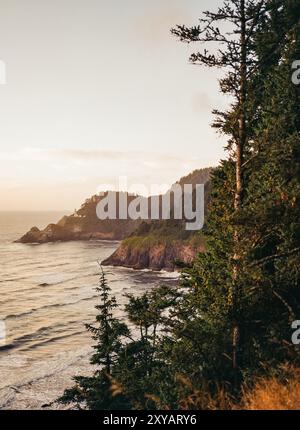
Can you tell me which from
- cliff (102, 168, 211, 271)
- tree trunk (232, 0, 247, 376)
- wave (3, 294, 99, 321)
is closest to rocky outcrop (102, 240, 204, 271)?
cliff (102, 168, 211, 271)

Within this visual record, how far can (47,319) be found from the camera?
52.2 metres

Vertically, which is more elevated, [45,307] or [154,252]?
[154,252]

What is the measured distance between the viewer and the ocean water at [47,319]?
32.2 m

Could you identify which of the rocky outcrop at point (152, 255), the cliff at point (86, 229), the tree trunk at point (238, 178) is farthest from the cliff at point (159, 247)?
the tree trunk at point (238, 178)

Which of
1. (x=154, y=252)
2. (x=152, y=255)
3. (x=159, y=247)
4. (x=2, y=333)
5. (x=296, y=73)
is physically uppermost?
(x=296, y=73)

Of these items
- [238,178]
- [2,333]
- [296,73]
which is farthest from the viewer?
[2,333]

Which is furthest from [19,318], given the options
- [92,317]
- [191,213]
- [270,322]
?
[191,213]

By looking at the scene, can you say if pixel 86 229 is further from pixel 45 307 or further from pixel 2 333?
pixel 2 333

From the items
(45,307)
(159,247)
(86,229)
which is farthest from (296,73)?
(86,229)

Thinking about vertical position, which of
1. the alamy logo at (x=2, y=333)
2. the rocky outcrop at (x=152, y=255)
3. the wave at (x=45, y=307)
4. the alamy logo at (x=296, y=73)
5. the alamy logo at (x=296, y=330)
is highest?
the alamy logo at (x=296, y=73)

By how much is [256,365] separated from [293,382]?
4038 millimetres

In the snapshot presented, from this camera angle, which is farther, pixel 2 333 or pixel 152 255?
pixel 152 255

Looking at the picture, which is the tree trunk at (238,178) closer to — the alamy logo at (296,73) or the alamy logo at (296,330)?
the alamy logo at (296,330)

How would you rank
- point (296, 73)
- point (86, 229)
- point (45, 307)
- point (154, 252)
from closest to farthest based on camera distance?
point (296, 73) → point (45, 307) → point (154, 252) → point (86, 229)
